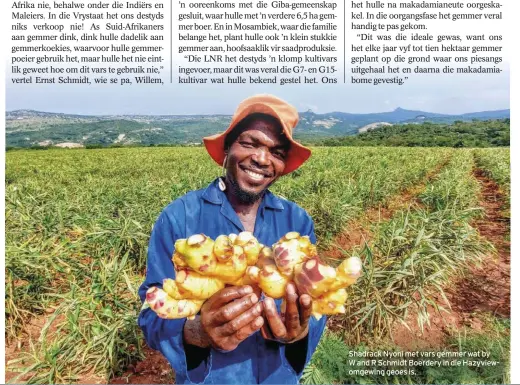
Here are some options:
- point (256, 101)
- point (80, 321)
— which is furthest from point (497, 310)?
point (80, 321)

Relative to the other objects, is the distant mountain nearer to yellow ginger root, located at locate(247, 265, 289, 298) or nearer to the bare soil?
the bare soil

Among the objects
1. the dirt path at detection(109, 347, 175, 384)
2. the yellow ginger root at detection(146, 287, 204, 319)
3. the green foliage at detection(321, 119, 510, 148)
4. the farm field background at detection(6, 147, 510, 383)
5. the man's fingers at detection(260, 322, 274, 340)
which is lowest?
the dirt path at detection(109, 347, 175, 384)

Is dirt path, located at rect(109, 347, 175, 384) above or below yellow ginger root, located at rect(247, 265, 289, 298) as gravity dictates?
below

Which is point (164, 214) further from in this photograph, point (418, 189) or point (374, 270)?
point (418, 189)

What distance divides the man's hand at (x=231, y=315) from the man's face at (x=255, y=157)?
13.9 inches

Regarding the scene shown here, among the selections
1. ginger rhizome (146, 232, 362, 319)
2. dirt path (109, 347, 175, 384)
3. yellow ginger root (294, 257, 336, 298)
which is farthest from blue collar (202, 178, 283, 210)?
dirt path (109, 347, 175, 384)

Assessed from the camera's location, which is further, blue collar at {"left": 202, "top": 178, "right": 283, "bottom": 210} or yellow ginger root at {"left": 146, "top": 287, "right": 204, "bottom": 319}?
blue collar at {"left": 202, "top": 178, "right": 283, "bottom": 210}

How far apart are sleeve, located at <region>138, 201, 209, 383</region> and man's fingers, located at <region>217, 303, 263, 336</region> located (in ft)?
0.49

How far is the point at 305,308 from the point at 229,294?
0.17 m

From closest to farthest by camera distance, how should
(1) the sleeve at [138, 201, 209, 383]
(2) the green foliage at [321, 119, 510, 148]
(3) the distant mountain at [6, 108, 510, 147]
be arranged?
1. (1) the sleeve at [138, 201, 209, 383]
2. (3) the distant mountain at [6, 108, 510, 147]
3. (2) the green foliage at [321, 119, 510, 148]

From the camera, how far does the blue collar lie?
3.59ft
